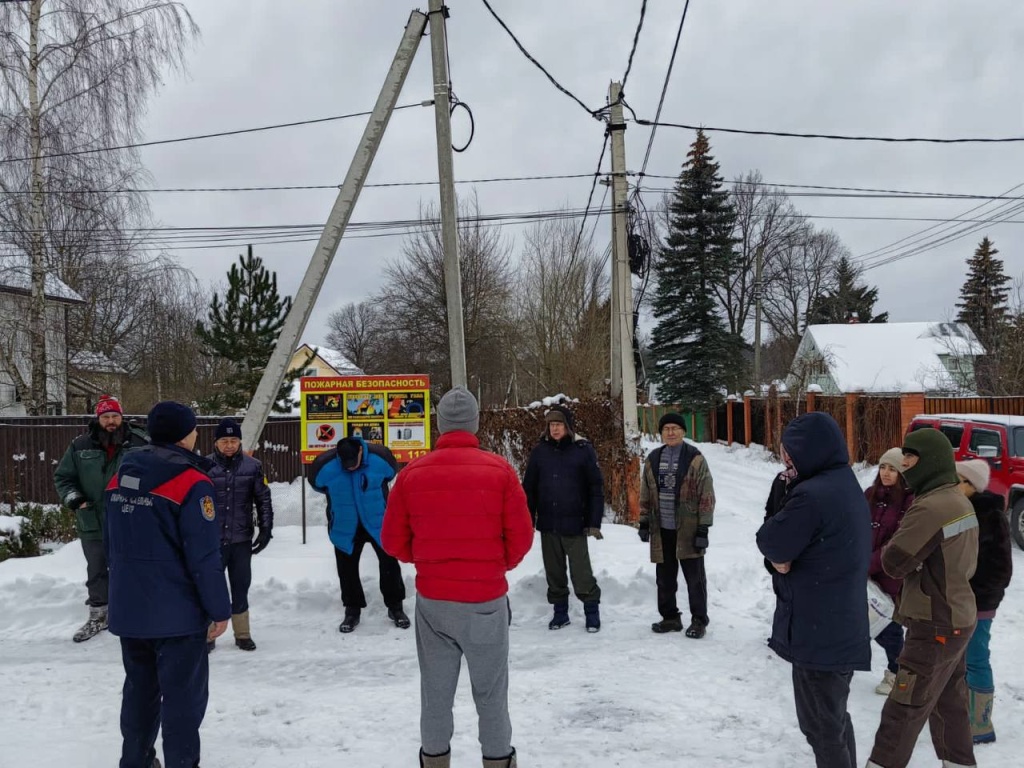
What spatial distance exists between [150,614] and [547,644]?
3.33 metres

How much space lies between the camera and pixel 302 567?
7.18 m

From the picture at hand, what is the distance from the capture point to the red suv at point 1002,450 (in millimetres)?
9641

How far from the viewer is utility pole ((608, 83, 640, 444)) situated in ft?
34.5

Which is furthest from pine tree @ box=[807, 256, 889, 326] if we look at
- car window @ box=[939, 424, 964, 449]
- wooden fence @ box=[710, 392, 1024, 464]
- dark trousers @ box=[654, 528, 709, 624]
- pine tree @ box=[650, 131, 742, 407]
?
dark trousers @ box=[654, 528, 709, 624]

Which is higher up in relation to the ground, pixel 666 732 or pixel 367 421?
pixel 367 421

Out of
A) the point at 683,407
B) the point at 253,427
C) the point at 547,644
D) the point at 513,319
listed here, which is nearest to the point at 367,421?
the point at 253,427

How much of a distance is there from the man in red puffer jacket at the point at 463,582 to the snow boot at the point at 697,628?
293 centimetres

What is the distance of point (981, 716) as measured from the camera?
3.94 m

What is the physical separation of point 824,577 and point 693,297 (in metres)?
31.3

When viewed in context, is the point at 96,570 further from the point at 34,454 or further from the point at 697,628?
the point at 34,454

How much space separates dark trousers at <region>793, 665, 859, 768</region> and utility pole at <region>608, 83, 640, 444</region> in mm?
7478

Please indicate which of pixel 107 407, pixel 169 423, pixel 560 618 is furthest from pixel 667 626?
pixel 107 407

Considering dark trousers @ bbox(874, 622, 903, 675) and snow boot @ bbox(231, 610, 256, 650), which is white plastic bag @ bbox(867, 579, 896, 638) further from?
snow boot @ bbox(231, 610, 256, 650)

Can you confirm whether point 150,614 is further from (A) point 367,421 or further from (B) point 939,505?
(A) point 367,421
